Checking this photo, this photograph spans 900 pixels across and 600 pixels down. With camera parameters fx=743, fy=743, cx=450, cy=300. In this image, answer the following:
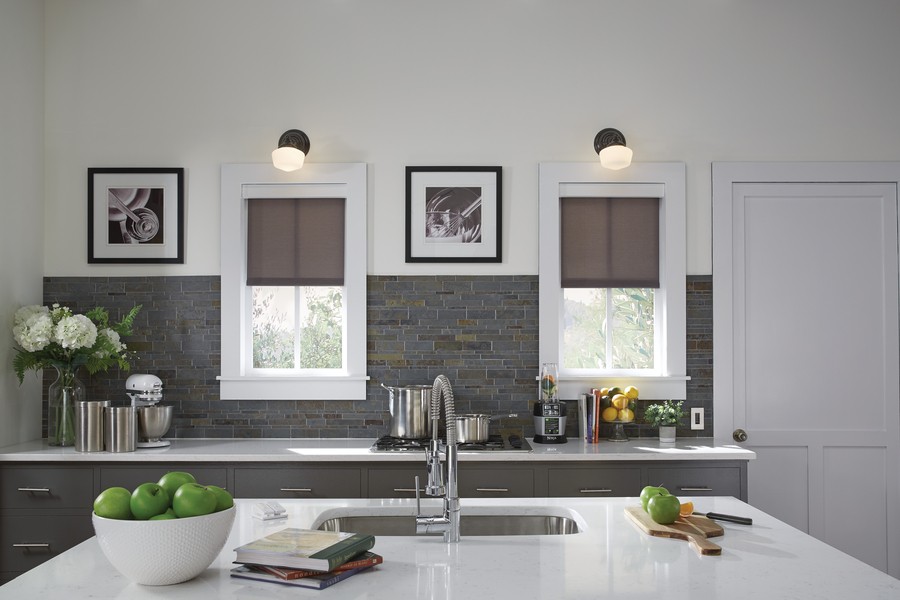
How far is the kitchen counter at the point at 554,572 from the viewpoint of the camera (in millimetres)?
1584

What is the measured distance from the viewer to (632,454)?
3521mm

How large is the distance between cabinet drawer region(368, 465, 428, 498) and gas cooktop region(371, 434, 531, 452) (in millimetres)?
99

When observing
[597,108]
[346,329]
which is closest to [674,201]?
[597,108]

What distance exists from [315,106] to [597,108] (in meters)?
1.56

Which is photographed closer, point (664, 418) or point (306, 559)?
point (306, 559)

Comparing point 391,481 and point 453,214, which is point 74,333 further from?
point 453,214

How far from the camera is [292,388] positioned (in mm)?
4051

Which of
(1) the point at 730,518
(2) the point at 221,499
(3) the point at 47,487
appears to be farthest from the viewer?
(3) the point at 47,487

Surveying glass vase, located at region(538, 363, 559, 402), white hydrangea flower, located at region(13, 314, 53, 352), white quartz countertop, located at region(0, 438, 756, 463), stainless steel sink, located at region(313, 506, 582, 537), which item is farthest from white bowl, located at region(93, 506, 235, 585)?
glass vase, located at region(538, 363, 559, 402)

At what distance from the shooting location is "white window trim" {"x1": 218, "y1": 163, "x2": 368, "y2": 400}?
4047 mm

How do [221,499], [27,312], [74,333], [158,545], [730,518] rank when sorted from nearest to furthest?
Result: [158,545]
[221,499]
[730,518]
[74,333]
[27,312]

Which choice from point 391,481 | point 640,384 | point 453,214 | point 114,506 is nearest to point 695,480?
point 640,384

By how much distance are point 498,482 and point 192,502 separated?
2.11 m

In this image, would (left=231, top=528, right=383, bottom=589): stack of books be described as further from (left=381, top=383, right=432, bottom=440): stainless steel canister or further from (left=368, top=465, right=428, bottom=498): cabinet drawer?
(left=381, top=383, right=432, bottom=440): stainless steel canister
